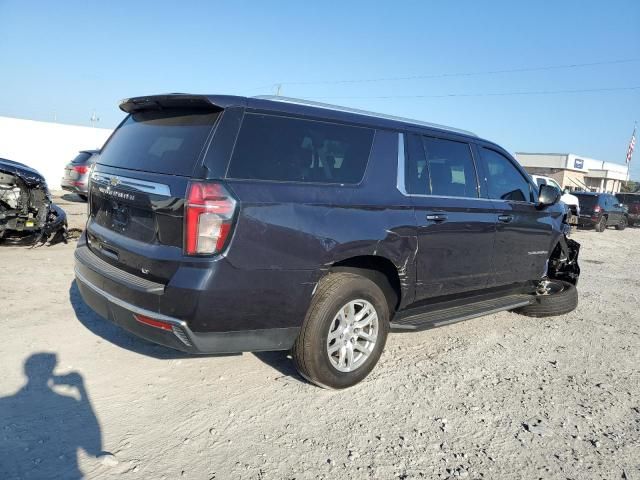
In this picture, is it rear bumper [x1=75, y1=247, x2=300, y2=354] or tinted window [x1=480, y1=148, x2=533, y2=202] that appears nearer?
rear bumper [x1=75, y1=247, x2=300, y2=354]

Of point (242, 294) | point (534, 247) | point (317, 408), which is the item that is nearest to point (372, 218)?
point (242, 294)

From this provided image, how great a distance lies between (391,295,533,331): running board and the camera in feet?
12.6

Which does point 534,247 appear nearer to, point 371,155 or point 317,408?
point 371,155

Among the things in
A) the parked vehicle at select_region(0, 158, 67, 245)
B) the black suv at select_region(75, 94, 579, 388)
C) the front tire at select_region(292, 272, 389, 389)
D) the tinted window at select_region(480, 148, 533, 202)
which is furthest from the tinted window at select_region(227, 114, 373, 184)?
the parked vehicle at select_region(0, 158, 67, 245)

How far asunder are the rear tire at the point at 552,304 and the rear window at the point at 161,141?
412 cm

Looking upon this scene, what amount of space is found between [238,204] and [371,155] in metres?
1.25

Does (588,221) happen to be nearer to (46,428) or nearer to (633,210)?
(633,210)

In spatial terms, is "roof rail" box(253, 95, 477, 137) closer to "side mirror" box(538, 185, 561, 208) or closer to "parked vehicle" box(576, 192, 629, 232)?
"side mirror" box(538, 185, 561, 208)

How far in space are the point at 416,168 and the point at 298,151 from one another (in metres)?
1.15

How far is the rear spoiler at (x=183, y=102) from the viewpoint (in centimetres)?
300

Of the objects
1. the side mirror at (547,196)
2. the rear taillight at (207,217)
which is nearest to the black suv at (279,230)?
the rear taillight at (207,217)

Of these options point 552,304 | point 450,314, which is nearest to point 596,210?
point 552,304

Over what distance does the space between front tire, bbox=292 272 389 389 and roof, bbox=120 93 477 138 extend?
115 cm

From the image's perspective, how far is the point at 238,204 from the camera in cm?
284
